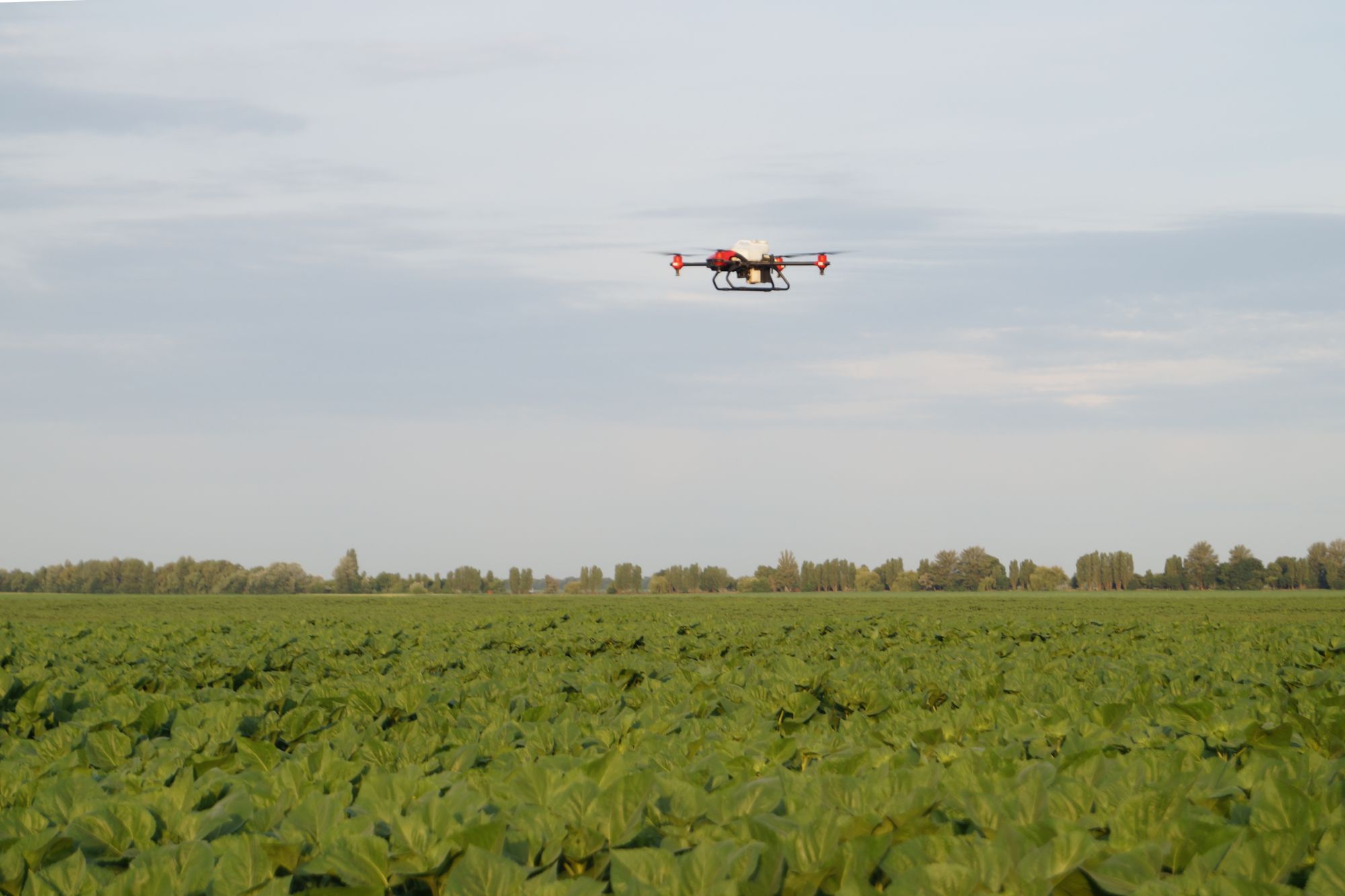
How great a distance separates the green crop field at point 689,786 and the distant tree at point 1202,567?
192 metres

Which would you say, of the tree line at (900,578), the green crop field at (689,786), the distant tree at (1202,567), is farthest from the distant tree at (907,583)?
the green crop field at (689,786)

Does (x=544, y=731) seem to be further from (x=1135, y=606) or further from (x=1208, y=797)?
(x=1135, y=606)

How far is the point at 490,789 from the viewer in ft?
12.9

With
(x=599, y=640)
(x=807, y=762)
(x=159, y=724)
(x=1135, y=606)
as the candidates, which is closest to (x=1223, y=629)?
(x=599, y=640)

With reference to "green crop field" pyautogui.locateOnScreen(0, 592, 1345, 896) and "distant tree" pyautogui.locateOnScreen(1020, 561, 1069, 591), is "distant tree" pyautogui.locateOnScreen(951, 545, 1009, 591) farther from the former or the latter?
"green crop field" pyautogui.locateOnScreen(0, 592, 1345, 896)

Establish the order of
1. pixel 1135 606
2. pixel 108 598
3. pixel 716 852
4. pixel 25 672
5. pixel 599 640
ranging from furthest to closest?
pixel 108 598
pixel 1135 606
pixel 599 640
pixel 25 672
pixel 716 852

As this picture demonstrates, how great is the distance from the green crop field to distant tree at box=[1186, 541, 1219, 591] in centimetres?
19208

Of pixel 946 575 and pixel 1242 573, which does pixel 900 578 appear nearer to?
pixel 946 575

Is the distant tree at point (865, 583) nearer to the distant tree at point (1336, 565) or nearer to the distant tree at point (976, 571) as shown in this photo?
the distant tree at point (976, 571)

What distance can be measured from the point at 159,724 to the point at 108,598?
314ft

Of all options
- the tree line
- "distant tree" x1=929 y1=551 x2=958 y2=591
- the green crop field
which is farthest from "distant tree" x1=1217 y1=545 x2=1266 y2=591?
the green crop field

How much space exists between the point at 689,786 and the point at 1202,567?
204m

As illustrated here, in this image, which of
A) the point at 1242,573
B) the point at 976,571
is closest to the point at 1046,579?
the point at 976,571

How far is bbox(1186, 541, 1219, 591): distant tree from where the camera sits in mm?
179250
